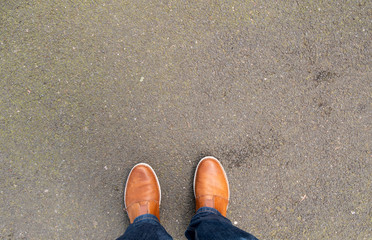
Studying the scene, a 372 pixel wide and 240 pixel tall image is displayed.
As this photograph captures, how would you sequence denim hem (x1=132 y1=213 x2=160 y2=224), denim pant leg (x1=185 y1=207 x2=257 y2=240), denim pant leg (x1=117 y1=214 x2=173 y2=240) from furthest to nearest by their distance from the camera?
denim hem (x1=132 y1=213 x2=160 y2=224), denim pant leg (x1=117 y1=214 x2=173 y2=240), denim pant leg (x1=185 y1=207 x2=257 y2=240)

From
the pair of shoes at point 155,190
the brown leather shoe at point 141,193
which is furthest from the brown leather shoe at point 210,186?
the brown leather shoe at point 141,193

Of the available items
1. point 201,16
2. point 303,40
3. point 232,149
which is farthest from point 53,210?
point 303,40

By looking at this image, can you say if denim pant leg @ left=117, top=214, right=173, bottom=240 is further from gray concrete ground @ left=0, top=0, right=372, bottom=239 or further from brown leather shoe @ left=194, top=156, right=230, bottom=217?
brown leather shoe @ left=194, top=156, right=230, bottom=217

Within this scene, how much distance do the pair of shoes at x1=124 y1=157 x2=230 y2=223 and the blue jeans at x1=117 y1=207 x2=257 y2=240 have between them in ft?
0.19

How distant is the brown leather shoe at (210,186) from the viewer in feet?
6.04

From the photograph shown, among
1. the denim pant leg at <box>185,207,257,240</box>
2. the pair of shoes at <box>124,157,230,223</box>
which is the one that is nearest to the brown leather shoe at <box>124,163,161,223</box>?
the pair of shoes at <box>124,157,230,223</box>

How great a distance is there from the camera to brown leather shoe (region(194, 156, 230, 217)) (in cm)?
184

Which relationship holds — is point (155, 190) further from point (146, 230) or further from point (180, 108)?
point (180, 108)

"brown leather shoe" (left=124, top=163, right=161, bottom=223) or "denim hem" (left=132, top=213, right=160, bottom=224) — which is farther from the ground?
"brown leather shoe" (left=124, top=163, right=161, bottom=223)

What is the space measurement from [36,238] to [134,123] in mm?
1257

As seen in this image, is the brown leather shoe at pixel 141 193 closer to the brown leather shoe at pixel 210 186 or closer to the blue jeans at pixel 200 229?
the blue jeans at pixel 200 229

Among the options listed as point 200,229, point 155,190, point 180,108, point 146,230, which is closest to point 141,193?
point 155,190

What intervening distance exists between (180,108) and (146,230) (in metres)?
0.96

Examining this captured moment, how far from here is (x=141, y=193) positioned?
1.84 meters
